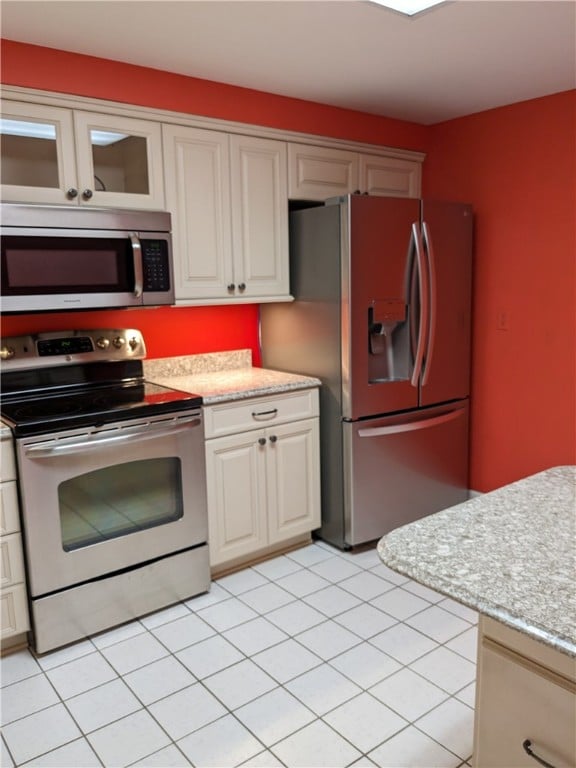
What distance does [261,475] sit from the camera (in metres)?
2.89

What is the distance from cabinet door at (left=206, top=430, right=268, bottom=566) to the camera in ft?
8.95

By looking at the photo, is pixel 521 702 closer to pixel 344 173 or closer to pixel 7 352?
pixel 7 352

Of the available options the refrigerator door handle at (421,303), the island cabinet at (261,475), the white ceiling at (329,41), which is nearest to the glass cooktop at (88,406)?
the island cabinet at (261,475)

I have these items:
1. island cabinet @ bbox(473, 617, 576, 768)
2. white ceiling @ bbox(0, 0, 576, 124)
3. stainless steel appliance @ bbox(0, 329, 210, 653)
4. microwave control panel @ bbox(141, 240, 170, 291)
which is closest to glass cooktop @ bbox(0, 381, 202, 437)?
stainless steel appliance @ bbox(0, 329, 210, 653)

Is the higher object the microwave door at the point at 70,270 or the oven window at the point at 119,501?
the microwave door at the point at 70,270

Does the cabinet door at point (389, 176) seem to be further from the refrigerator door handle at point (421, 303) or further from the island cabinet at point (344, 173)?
the refrigerator door handle at point (421, 303)

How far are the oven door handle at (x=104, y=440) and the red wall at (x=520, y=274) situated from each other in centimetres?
176

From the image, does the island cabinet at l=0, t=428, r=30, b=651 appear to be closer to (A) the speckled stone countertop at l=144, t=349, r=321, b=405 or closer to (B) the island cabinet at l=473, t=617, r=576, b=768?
(A) the speckled stone countertop at l=144, t=349, r=321, b=405

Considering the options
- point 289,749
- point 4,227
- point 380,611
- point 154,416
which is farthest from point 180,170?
point 289,749

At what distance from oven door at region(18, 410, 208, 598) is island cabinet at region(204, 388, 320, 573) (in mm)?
128

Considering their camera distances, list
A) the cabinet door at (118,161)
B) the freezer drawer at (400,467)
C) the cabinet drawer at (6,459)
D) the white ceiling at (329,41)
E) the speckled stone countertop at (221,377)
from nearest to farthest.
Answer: the white ceiling at (329,41) < the cabinet drawer at (6,459) < the cabinet door at (118,161) < the speckled stone countertop at (221,377) < the freezer drawer at (400,467)

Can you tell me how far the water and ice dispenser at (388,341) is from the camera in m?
2.94

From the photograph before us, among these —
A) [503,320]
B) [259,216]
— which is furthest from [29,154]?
→ [503,320]

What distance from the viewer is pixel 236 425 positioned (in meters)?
2.77
